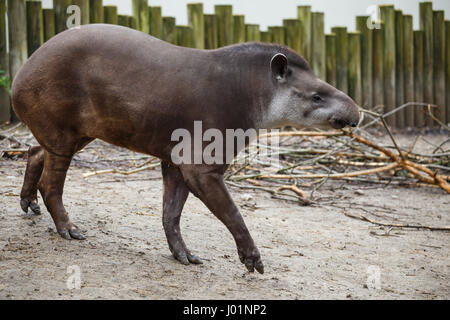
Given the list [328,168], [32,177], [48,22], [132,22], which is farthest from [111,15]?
[32,177]

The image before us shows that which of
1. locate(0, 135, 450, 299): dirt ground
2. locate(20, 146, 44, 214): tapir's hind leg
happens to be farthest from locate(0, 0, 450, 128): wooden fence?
locate(20, 146, 44, 214): tapir's hind leg

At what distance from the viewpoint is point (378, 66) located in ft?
35.7

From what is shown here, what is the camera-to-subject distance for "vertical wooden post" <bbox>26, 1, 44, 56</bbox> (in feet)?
26.8

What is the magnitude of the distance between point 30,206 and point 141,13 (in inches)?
210

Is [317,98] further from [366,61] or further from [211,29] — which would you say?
[366,61]

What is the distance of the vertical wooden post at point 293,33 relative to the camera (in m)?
10.2

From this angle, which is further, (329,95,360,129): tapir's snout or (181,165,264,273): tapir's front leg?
(329,95,360,129): tapir's snout

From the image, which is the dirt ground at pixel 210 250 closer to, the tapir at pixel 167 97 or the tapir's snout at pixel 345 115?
the tapir at pixel 167 97

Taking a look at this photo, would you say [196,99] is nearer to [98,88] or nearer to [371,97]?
[98,88]

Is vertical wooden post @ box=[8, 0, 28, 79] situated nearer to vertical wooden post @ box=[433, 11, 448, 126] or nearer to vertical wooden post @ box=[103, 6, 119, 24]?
vertical wooden post @ box=[103, 6, 119, 24]

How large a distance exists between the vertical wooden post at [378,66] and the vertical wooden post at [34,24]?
5828 mm

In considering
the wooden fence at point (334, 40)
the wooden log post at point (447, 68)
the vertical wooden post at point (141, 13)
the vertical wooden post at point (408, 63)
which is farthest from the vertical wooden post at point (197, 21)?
the wooden log post at point (447, 68)

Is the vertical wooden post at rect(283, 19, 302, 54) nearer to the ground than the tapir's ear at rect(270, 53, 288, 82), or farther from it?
farther from it
